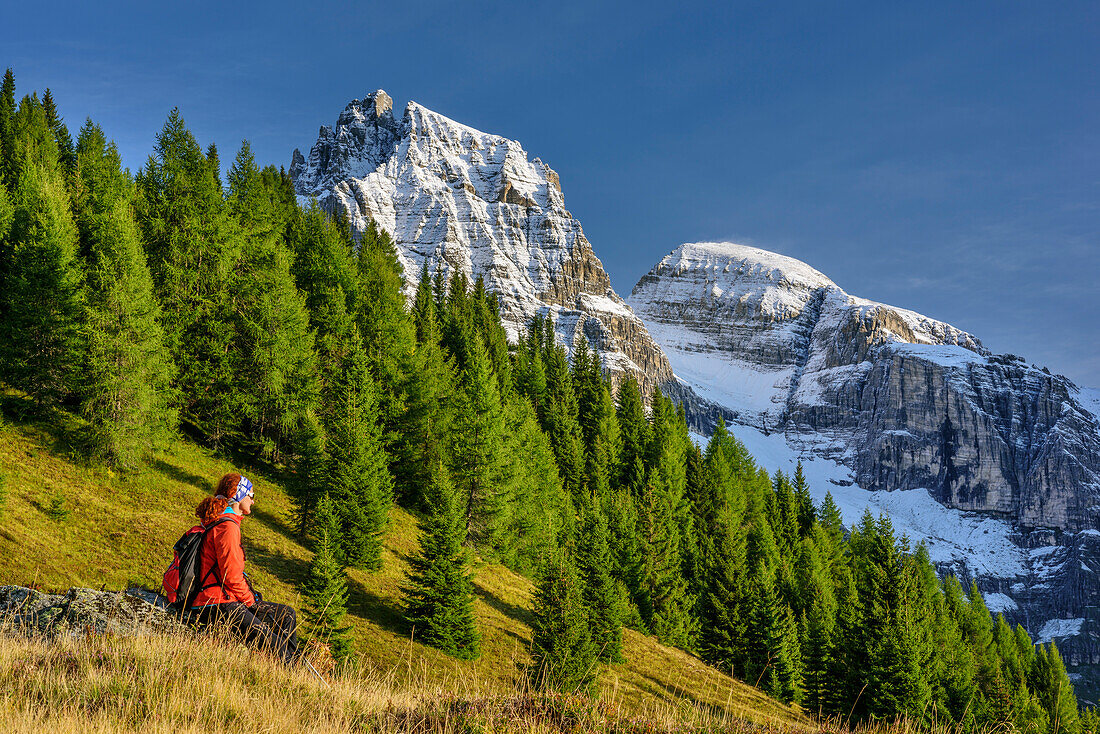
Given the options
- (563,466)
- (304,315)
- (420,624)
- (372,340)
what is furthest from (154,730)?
(563,466)

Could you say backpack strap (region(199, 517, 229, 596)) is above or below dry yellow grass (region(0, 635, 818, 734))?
above

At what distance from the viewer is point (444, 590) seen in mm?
25891

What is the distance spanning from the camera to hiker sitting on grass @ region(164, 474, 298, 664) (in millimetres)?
7074

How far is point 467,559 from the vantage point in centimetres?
2702

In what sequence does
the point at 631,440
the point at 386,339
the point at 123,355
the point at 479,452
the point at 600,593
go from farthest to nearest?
1. the point at 631,440
2. the point at 386,339
3. the point at 479,452
4. the point at 600,593
5. the point at 123,355

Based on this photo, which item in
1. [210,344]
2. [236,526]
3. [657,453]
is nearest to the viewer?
[236,526]

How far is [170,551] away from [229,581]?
61.5 ft

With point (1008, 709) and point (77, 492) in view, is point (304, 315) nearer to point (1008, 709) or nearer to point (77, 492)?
point (77, 492)

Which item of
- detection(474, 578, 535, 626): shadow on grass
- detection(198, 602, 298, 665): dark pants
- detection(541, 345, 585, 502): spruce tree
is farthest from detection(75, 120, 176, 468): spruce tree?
detection(541, 345, 585, 502): spruce tree

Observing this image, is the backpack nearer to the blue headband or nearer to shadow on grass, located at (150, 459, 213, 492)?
the blue headband

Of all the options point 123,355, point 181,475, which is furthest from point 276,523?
point 123,355

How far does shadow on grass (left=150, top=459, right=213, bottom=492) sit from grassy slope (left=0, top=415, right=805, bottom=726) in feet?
0.16

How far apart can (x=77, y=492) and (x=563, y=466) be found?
3605 cm

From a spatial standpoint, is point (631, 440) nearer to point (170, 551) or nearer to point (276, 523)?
point (276, 523)
